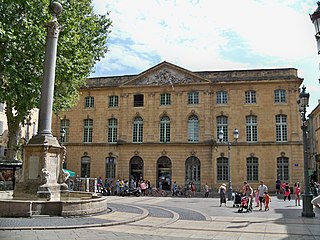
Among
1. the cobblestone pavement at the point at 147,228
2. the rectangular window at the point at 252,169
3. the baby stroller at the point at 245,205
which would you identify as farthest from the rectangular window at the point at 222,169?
the cobblestone pavement at the point at 147,228

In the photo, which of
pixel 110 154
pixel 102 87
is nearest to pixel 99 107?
pixel 102 87

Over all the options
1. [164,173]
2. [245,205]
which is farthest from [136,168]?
[245,205]

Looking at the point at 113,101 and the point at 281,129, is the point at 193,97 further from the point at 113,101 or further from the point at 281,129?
the point at 281,129

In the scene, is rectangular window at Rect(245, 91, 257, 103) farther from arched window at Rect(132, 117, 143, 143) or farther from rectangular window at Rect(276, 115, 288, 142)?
arched window at Rect(132, 117, 143, 143)

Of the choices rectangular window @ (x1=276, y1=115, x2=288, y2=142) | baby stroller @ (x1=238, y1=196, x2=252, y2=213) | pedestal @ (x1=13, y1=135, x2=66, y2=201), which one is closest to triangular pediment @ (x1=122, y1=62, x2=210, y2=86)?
rectangular window @ (x1=276, y1=115, x2=288, y2=142)

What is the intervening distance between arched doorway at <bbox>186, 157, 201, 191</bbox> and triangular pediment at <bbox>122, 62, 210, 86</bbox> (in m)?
8.47

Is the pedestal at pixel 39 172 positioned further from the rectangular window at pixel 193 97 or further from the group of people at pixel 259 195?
the rectangular window at pixel 193 97

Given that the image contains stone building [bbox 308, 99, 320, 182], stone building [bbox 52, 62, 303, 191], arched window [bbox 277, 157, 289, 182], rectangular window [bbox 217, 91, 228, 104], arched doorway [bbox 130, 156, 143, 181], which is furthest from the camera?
stone building [bbox 308, 99, 320, 182]

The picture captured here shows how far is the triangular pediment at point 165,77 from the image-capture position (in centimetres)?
3860

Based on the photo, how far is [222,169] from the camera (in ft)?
121

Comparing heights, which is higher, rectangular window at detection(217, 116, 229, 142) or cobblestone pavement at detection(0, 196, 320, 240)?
rectangular window at detection(217, 116, 229, 142)

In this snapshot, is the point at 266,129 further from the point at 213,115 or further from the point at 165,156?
the point at 165,156

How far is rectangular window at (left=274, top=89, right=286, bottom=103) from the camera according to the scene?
121ft

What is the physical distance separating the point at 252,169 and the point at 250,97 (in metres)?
7.64
